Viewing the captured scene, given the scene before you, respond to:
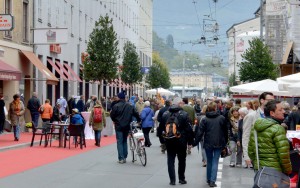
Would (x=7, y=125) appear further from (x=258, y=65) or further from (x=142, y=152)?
(x=258, y=65)

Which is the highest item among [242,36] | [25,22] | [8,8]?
[242,36]

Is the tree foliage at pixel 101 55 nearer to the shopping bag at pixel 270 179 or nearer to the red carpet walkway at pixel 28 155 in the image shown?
the red carpet walkway at pixel 28 155

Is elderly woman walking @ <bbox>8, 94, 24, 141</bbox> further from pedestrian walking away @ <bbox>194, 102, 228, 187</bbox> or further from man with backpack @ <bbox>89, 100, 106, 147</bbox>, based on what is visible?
pedestrian walking away @ <bbox>194, 102, 228, 187</bbox>

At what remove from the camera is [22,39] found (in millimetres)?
33969

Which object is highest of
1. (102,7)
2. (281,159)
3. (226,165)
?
(102,7)

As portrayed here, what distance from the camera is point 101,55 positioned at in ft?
145

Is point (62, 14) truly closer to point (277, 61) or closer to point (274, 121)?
point (277, 61)

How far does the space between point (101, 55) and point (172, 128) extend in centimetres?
3085

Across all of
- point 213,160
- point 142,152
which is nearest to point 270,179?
point 213,160

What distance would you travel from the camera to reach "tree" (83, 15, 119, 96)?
145 ft

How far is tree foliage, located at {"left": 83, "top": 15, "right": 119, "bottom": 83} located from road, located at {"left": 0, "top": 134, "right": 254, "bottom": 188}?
2415 centimetres

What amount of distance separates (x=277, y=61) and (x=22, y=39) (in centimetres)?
2623

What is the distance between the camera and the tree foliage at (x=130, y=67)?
61.2 meters

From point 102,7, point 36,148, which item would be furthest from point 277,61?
point 36,148
